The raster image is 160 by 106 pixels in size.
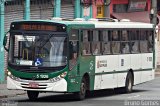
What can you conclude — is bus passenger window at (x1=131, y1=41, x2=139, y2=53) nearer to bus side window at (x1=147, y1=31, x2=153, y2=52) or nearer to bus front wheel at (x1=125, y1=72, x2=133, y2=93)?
bus front wheel at (x1=125, y1=72, x2=133, y2=93)

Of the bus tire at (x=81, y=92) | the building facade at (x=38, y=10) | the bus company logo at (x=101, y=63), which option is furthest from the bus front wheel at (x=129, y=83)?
the building facade at (x=38, y=10)

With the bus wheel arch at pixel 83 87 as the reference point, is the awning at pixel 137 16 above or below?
above

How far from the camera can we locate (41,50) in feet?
68.6

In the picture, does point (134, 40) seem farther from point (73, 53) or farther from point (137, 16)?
point (137, 16)

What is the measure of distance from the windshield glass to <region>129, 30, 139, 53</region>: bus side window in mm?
5660

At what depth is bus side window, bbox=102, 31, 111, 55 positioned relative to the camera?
77.3 feet

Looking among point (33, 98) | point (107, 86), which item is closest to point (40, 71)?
point (33, 98)

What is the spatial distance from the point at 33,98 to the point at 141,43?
6.53m

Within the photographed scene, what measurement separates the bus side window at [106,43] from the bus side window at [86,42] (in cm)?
127

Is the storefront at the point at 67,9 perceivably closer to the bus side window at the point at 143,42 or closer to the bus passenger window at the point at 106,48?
the bus side window at the point at 143,42

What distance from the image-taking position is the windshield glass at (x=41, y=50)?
20797 mm

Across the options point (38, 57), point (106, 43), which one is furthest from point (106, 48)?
point (38, 57)

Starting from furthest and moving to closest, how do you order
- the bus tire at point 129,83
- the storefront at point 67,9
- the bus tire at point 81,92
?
1. the storefront at point 67,9
2. the bus tire at point 129,83
3. the bus tire at point 81,92

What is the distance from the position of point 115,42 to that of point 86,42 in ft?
8.37
